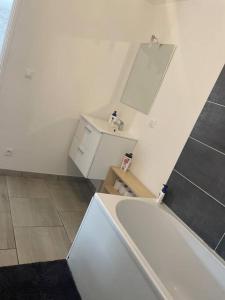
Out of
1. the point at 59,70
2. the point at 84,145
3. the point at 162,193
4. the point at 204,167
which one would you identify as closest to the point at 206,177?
the point at 204,167

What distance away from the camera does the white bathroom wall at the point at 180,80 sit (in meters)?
2.11

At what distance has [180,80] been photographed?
Answer: 94.4 inches

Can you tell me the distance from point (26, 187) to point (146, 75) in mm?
1773

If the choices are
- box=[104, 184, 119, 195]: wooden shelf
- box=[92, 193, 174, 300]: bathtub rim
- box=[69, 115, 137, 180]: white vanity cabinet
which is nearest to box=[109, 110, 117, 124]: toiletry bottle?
box=[69, 115, 137, 180]: white vanity cabinet

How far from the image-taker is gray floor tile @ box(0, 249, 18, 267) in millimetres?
1846

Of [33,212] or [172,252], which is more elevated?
[172,252]

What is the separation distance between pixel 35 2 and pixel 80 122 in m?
1.25

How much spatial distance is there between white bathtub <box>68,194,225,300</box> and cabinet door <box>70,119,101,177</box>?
0.80 m

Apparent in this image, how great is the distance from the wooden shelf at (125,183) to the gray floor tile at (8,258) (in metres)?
1.09

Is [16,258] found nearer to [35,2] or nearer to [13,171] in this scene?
[13,171]

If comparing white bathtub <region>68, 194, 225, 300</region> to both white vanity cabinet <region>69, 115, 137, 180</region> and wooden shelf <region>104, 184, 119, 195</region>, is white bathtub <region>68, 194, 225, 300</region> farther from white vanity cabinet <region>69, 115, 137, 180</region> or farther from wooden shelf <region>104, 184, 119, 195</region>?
white vanity cabinet <region>69, 115, 137, 180</region>

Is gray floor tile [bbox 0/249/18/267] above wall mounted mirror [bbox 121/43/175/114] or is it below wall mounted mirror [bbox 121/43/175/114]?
below

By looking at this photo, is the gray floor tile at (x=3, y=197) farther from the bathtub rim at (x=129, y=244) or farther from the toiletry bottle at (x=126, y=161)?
the toiletry bottle at (x=126, y=161)

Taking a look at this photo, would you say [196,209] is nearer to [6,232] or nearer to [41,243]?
[41,243]
